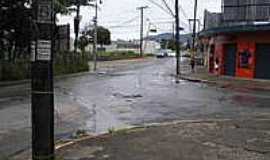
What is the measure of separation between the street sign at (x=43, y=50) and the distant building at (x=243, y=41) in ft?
92.6

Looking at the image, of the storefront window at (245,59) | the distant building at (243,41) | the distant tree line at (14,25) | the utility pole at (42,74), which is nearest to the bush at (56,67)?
the distant tree line at (14,25)

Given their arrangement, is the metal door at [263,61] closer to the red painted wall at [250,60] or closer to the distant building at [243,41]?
the distant building at [243,41]

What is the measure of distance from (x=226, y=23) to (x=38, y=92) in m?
37.4

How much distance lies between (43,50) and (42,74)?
35 centimetres

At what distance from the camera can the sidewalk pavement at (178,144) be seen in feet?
31.6

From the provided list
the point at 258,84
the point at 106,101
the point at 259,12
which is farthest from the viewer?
the point at 259,12

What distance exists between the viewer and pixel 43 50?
7.75 meters

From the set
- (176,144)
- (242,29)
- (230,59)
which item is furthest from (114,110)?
(230,59)

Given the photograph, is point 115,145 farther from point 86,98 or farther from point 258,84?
point 258,84

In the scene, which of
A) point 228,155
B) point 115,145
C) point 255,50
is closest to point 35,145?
point 115,145

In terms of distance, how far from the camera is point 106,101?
69.2ft

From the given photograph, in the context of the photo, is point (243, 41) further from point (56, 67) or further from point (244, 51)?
point (56, 67)

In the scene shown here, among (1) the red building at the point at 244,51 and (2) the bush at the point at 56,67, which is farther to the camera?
(1) the red building at the point at 244,51

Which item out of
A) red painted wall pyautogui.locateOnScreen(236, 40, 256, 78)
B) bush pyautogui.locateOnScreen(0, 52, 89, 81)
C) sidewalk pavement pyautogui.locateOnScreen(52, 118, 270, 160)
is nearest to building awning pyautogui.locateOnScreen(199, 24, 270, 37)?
red painted wall pyautogui.locateOnScreen(236, 40, 256, 78)
